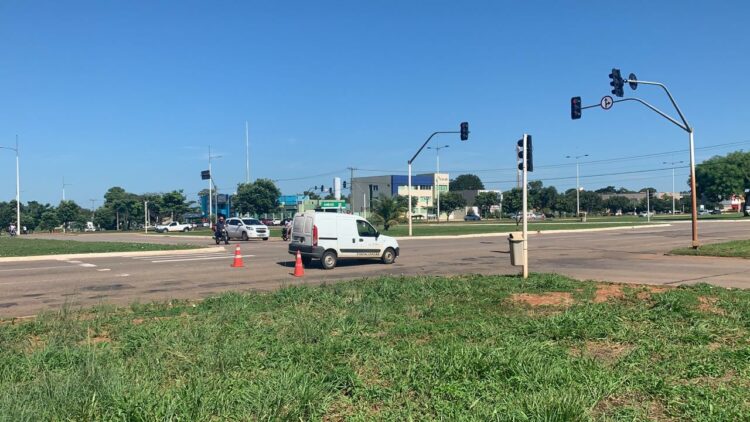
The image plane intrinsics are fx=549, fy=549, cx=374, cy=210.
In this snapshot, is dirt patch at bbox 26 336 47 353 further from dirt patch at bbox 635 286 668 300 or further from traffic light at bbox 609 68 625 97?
traffic light at bbox 609 68 625 97

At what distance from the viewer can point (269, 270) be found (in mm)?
17859

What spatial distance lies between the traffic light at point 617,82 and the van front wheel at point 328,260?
529 inches

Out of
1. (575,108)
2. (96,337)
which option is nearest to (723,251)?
(575,108)

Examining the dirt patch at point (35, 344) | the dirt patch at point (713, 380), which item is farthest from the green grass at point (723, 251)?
the dirt patch at point (35, 344)

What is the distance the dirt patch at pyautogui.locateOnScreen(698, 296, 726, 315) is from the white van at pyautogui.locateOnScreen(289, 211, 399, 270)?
11518 mm

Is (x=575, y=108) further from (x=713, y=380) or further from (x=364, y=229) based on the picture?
(x=713, y=380)

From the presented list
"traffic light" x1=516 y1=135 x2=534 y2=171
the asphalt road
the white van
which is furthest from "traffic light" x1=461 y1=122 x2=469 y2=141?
"traffic light" x1=516 y1=135 x2=534 y2=171

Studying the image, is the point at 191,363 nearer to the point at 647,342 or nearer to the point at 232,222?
the point at 647,342

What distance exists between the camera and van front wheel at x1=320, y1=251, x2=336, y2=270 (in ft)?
60.3

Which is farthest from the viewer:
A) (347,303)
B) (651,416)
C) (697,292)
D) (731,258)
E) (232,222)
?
(232,222)

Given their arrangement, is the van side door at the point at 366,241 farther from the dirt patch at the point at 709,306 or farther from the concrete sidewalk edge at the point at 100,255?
the dirt patch at the point at 709,306

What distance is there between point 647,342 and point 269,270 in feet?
43.4

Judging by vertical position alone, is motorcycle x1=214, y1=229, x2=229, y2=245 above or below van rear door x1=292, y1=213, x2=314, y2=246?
below

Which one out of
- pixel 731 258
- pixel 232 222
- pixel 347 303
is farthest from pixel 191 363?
pixel 232 222
